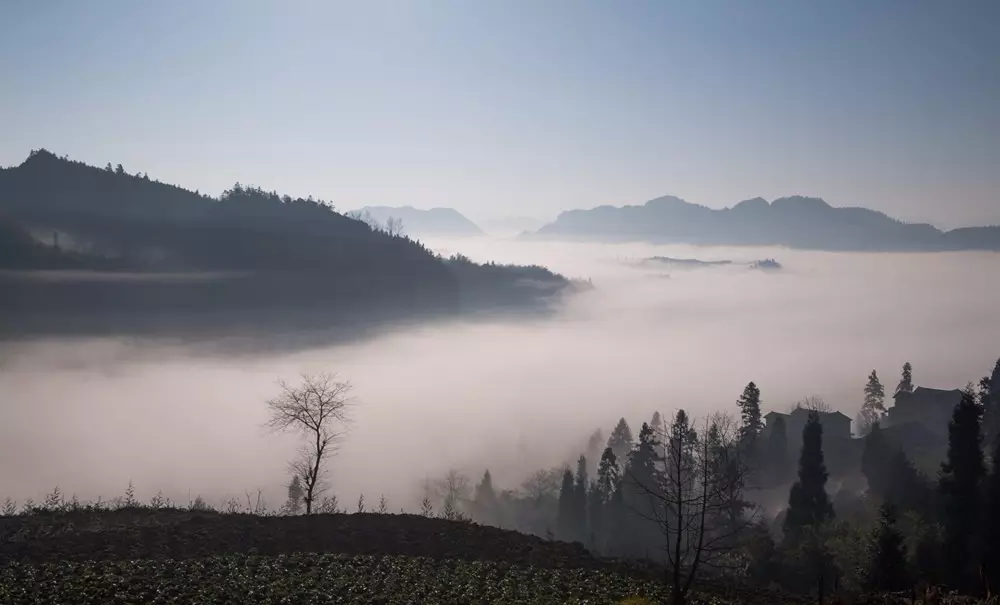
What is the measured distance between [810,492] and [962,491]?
9.71 m

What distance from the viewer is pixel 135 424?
186 m

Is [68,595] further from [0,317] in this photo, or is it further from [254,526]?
[0,317]

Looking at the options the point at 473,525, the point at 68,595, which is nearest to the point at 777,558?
the point at 473,525

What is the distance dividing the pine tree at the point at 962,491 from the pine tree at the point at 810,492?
7262 millimetres

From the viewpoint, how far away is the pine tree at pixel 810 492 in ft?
140

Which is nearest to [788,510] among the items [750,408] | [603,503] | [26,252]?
[603,503]

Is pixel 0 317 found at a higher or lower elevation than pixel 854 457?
higher

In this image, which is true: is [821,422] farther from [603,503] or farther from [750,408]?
[603,503]

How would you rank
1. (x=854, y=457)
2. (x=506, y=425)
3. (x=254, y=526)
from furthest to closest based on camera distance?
(x=506, y=425) → (x=854, y=457) → (x=254, y=526)

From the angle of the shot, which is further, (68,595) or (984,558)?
(984,558)

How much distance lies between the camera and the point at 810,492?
43750mm

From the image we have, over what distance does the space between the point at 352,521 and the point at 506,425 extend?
130m

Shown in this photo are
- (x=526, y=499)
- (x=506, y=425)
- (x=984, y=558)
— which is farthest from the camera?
(x=506, y=425)

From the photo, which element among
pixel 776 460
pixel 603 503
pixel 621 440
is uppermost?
pixel 776 460
